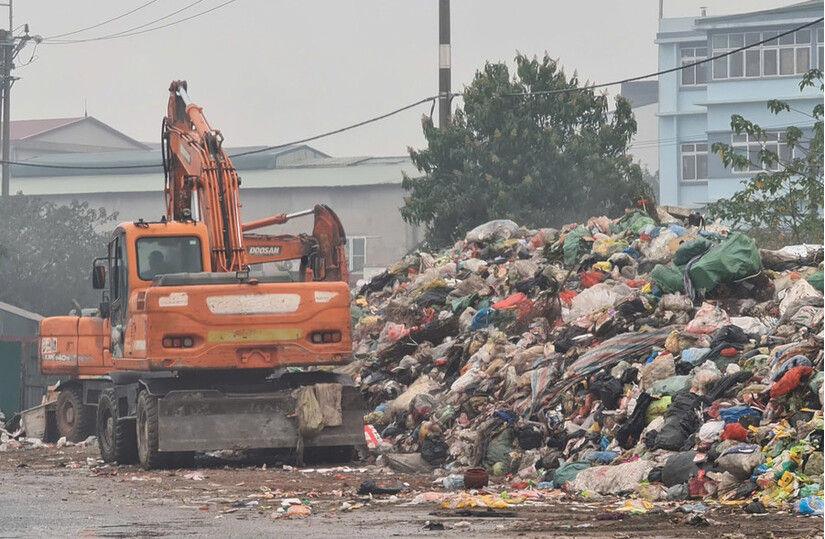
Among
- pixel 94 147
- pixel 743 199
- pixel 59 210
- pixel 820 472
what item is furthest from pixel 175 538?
pixel 94 147

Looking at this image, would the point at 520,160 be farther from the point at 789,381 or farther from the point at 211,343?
the point at 789,381

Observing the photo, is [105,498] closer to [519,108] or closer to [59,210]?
[519,108]

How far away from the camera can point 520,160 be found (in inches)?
1617

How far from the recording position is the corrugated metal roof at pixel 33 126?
92.1 metres

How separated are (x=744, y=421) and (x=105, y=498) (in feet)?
18.8

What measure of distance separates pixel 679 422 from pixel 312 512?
3.97m

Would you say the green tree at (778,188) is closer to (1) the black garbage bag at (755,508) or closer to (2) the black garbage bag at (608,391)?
(2) the black garbage bag at (608,391)

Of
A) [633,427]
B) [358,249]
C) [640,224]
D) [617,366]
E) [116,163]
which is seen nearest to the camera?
[633,427]

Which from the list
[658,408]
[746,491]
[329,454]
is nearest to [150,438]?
[329,454]

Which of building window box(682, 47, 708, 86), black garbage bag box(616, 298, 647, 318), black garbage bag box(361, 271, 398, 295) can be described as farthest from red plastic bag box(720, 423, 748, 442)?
building window box(682, 47, 708, 86)

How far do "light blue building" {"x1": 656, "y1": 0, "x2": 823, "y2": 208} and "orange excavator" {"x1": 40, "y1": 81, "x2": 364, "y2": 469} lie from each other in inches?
1591

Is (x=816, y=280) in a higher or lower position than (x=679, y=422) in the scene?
higher

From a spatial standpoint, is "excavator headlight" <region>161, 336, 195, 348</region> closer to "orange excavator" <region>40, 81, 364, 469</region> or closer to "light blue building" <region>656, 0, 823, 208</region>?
"orange excavator" <region>40, 81, 364, 469</region>

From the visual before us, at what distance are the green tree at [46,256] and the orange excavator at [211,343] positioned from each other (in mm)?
36962
